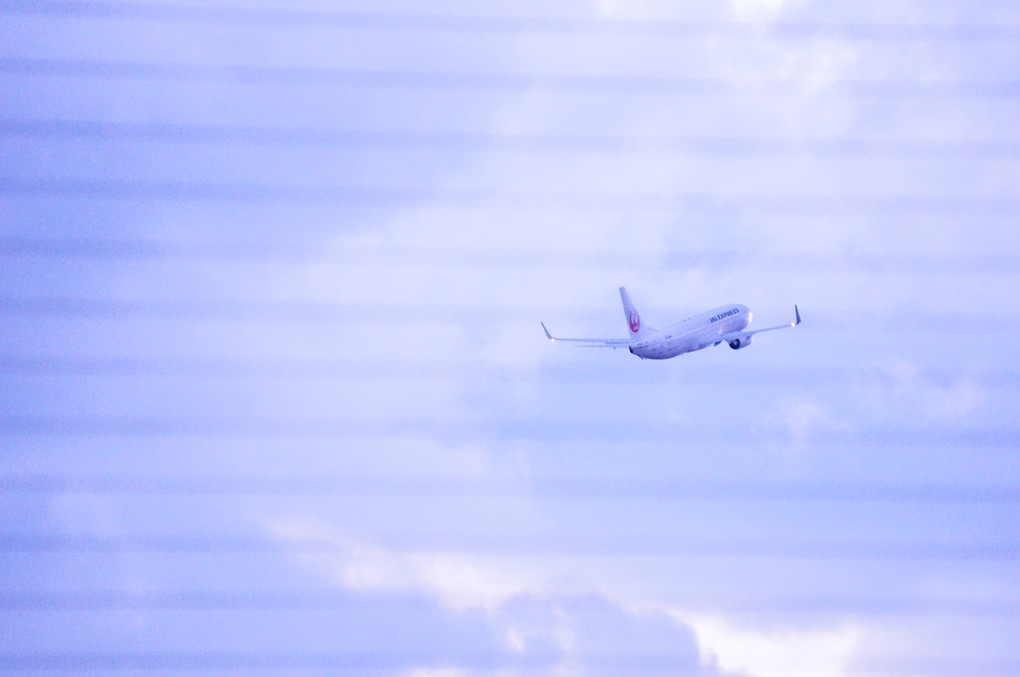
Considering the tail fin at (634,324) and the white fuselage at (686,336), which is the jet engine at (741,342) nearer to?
the white fuselage at (686,336)

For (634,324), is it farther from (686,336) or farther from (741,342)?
(741,342)

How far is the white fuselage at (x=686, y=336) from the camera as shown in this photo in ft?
99.1

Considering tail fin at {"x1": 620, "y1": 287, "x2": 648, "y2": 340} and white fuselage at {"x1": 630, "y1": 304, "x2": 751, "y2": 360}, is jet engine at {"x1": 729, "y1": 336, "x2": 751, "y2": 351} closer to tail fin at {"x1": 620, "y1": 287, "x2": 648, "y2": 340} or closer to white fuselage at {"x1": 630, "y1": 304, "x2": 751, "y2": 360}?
white fuselage at {"x1": 630, "y1": 304, "x2": 751, "y2": 360}

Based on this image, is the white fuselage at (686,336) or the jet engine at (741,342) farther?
the white fuselage at (686,336)

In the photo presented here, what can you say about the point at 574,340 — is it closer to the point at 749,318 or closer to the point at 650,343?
Answer: the point at 650,343

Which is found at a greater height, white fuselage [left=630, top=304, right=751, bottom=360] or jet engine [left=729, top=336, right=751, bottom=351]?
white fuselage [left=630, top=304, right=751, bottom=360]

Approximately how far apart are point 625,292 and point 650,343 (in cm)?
242

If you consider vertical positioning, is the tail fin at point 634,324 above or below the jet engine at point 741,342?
above

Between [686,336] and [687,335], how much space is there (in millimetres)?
41

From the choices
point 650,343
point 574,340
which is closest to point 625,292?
point 650,343

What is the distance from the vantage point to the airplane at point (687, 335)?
30109 millimetres

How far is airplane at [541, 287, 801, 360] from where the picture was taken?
98.8 ft

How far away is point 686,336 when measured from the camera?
30.6 metres

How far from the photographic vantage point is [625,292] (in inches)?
1256
